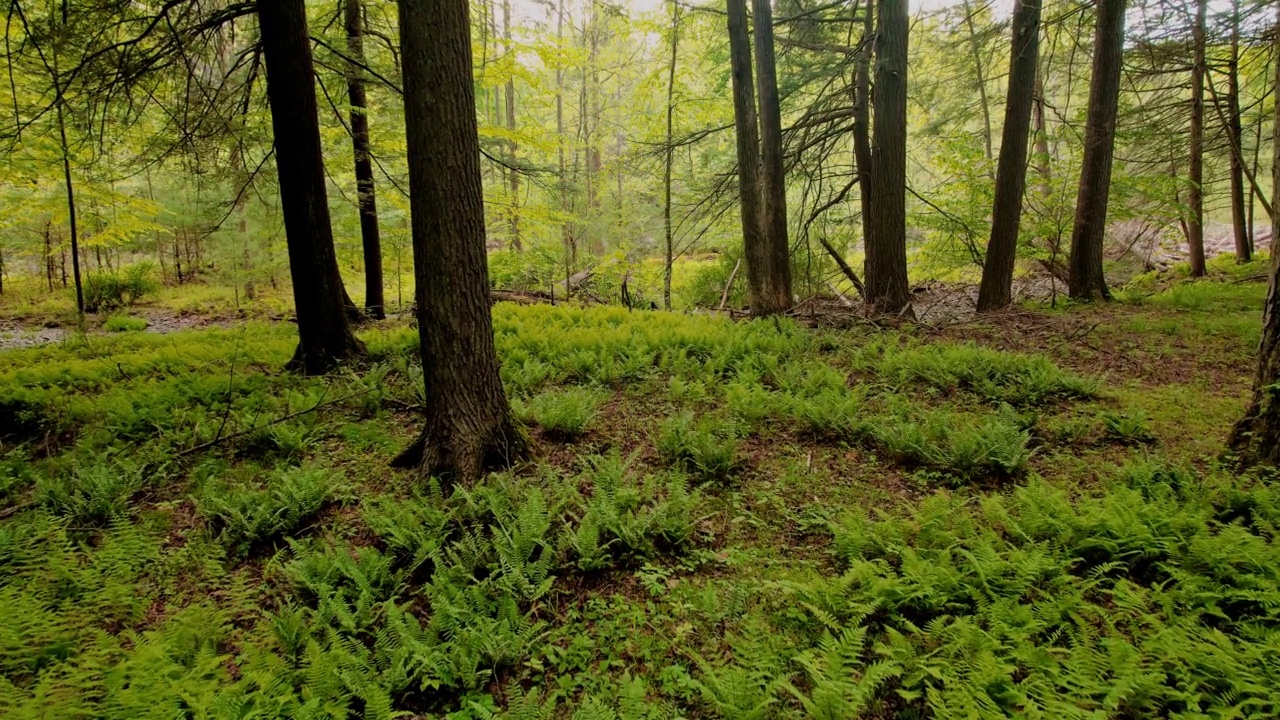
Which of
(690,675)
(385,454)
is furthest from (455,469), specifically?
(690,675)

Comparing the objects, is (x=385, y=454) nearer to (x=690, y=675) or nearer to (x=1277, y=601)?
(x=690, y=675)

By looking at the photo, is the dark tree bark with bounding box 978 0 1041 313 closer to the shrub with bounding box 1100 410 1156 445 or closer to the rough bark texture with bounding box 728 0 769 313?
the rough bark texture with bounding box 728 0 769 313

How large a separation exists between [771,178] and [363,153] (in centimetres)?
693

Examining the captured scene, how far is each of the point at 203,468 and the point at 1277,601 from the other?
23.0 feet

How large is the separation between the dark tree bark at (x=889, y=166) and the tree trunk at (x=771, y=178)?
4.64 ft

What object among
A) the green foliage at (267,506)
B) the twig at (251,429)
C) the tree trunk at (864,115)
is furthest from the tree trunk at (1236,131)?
the twig at (251,429)

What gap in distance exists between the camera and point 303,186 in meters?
6.20

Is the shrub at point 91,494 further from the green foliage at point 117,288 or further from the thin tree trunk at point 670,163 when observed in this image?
the green foliage at point 117,288

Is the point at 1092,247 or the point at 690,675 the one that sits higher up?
the point at 1092,247

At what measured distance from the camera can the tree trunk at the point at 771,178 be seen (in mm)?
8283

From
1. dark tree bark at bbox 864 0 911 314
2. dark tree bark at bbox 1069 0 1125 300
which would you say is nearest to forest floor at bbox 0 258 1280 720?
dark tree bark at bbox 864 0 911 314

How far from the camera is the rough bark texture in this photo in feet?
27.2

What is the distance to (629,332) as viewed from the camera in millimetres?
7914

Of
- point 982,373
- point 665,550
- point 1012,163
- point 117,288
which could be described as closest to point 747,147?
point 1012,163
